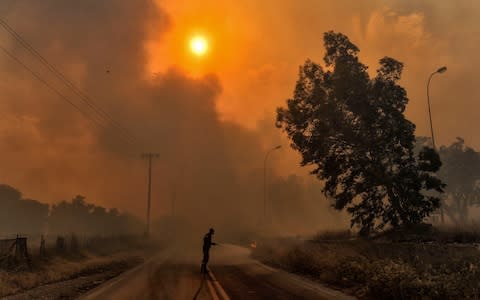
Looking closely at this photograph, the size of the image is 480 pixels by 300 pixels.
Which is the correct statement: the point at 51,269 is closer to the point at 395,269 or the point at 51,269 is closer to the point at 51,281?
the point at 51,281

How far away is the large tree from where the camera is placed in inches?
1207

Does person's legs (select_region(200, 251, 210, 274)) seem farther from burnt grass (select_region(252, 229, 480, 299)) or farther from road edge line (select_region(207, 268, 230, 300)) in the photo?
burnt grass (select_region(252, 229, 480, 299))

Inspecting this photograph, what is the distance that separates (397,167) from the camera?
104 feet

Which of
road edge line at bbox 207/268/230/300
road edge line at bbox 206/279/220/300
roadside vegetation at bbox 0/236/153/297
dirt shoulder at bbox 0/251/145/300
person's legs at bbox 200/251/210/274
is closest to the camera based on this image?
road edge line at bbox 206/279/220/300

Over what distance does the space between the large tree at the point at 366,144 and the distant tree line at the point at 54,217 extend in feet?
476

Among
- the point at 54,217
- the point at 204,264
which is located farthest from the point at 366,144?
the point at 54,217

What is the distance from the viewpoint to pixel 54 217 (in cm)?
18800

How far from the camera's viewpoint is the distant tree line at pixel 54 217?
17150cm

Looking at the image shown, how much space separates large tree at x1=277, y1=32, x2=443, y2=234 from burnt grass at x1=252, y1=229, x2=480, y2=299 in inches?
306

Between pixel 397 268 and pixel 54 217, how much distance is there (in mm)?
201930

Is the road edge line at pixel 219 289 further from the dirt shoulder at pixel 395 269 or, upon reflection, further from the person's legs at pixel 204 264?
the dirt shoulder at pixel 395 269

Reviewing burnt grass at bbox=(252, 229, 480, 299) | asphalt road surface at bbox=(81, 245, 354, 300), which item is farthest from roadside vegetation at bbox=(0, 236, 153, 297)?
burnt grass at bbox=(252, 229, 480, 299)

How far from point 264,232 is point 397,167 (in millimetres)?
38128

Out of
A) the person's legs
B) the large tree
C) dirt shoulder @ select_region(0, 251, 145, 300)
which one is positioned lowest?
dirt shoulder @ select_region(0, 251, 145, 300)
